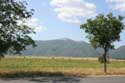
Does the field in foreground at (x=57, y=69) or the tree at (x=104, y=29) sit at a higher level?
the tree at (x=104, y=29)

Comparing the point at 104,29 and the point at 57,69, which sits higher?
the point at 104,29

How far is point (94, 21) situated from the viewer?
35.1 meters

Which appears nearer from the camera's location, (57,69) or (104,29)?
(104,29)

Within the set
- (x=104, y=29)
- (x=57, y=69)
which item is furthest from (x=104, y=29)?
(x=57, y=69)

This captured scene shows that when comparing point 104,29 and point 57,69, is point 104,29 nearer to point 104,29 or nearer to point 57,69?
point 104,29

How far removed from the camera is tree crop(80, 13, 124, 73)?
1368 inches

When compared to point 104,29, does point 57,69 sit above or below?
below

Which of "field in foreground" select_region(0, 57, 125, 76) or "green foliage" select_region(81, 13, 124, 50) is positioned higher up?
"green foliage" select_region(81, 13, 124, 50)

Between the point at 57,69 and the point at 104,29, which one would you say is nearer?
the point at 104,29

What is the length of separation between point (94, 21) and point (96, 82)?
37.2ft

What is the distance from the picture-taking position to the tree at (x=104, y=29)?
34.8 metres

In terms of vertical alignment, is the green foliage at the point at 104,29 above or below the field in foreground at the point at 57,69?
above

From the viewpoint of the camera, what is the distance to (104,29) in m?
34.8

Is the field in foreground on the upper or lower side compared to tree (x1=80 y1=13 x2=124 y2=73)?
lower
